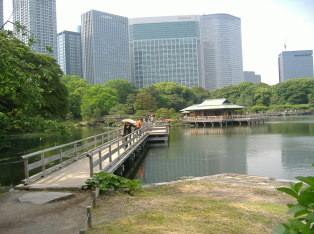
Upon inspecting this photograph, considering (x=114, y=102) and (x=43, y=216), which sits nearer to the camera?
(x=43, y=216)

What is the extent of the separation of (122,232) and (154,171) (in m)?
10.6

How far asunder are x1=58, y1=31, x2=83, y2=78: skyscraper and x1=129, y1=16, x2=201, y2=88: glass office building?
28740mm

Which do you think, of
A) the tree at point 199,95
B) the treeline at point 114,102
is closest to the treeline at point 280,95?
the tree at point 199,95

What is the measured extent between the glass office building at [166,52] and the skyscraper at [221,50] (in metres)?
30.0

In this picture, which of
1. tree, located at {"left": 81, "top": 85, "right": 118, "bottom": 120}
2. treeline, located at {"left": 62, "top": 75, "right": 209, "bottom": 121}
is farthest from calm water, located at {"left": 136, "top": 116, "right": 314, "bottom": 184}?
tree, located at {"left": 81, "top": 85, "right": 118, "bottom": 120}

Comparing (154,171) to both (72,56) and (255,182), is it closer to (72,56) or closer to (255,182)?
(255,182)

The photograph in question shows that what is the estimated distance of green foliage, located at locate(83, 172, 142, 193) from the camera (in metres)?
7.57

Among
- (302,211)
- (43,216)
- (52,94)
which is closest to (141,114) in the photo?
(52,94)

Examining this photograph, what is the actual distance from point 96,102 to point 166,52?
93472 mm

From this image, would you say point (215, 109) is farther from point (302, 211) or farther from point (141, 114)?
point (302, 211)

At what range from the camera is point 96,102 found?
6041 cm

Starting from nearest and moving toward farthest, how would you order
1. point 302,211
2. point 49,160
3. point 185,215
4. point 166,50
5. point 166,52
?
point 302,211 → point 185,215 → point 49,160 → point 166,52 → point 166,50

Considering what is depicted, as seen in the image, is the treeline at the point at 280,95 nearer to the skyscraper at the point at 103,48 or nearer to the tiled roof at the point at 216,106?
the tiled roof at the point at 216,106

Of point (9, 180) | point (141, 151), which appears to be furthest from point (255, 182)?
point (141, 151)
